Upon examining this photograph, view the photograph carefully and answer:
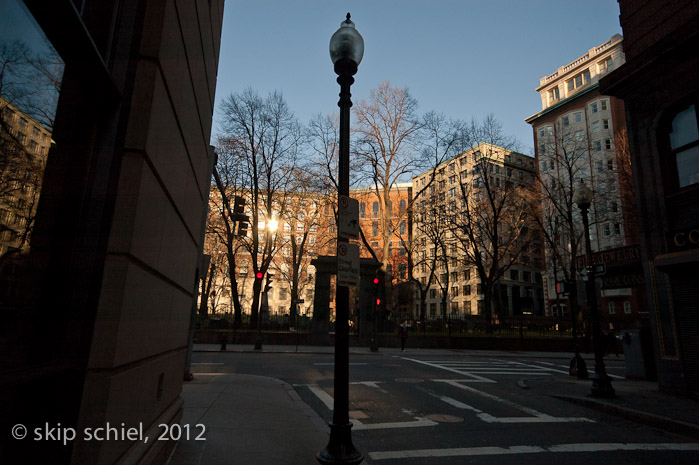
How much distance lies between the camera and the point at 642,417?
750 centimetres

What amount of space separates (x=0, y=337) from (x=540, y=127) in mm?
77971

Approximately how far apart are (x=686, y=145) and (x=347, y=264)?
34.0ft

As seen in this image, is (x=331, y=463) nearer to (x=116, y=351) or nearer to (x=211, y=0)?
(x=116, y=351)

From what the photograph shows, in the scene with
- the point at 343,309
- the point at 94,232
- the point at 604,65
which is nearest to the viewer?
the point at 94,232

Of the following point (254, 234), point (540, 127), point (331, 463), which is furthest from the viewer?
point (540, 127)

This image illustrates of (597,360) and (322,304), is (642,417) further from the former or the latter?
(322,304)

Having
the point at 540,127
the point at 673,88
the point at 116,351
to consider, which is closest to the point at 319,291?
the point at 673,88

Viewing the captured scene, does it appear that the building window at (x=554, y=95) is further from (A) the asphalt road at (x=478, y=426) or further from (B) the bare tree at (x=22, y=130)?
(B) the bare tree at (x=22, y=130)

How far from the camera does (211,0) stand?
536 cm

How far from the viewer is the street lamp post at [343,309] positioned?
4285mm

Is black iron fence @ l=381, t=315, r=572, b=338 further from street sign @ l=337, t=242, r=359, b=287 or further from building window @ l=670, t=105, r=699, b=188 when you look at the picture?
street sign @ l=337, t=242, r=359, b=287

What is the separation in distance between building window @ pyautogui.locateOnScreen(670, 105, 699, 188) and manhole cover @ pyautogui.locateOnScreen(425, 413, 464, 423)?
835 cm

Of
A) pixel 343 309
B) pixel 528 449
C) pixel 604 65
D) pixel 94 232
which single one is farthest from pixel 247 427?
pixel 604 65

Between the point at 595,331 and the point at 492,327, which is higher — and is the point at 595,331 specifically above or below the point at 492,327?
above
